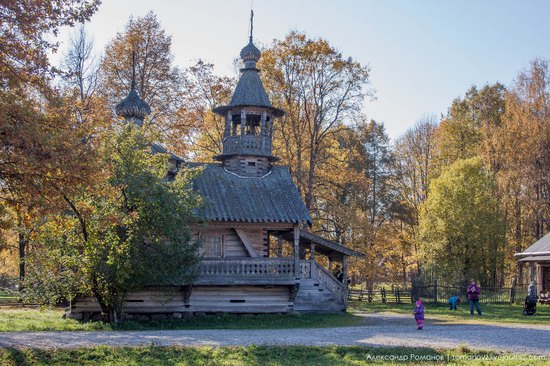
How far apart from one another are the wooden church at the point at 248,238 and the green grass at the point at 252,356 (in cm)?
880

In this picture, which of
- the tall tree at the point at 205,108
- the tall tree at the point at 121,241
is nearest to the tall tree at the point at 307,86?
the tall tree at the point at 205,108

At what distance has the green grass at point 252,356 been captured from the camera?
1555 cm

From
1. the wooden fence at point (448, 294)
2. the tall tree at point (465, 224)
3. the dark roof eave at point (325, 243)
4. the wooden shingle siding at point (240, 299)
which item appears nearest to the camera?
the wooden shingle siding at point (240, 299)

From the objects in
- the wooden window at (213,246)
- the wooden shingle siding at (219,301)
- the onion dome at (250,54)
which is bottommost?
the wooden shingle siding at (219,301)

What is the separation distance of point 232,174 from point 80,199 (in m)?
10.9

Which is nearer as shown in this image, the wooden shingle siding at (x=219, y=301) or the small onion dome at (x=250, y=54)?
the wooden shingle siding at (x=219, y=301)

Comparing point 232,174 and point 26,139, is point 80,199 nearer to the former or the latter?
point 26,139

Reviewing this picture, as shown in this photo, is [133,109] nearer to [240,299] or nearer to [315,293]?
[240,299]

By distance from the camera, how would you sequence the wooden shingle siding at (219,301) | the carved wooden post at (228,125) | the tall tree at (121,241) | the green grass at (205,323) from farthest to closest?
the carved wooden post at (228,125)
the wooden shingle siding at (219,301)
the green grass at (205,323)
the tall tree at (121,241)

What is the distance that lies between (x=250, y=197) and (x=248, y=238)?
184 cm

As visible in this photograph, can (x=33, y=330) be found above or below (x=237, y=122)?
below

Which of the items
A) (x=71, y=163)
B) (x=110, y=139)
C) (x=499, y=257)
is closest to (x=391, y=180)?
(x=499, y=257)

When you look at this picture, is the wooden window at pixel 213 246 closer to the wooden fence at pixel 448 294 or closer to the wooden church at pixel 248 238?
the wooden church at pixel 248 238

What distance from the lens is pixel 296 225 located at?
92.6 feet
